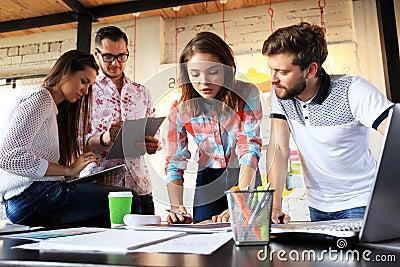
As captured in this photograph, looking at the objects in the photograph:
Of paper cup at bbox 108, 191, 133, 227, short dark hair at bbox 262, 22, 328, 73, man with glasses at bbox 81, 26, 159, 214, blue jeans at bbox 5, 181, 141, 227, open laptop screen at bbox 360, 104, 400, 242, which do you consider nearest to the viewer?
open laptop screen at bbox 360, 104, 400, 242

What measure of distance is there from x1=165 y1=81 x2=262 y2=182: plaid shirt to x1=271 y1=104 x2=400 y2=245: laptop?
0.67 m

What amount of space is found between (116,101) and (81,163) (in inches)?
14.1

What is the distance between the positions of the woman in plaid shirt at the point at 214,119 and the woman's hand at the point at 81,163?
11.6 inches

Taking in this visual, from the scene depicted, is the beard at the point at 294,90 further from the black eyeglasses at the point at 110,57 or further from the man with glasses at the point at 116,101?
the black eyeglasses at the point at 110,57

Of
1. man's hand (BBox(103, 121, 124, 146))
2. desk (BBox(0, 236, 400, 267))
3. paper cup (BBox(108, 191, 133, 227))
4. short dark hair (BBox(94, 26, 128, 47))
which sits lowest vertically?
desk (BBox(0, 236, 400, 267))

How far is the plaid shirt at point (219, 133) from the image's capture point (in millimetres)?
1211

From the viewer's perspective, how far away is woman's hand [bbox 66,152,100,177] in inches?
50.1

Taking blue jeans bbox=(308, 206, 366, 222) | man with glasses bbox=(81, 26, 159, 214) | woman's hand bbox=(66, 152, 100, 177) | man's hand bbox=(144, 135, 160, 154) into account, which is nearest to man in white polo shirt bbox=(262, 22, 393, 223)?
blue jeans bbox=(308, 206, 366, 222)

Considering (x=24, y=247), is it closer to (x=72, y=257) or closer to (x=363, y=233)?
(x=72, y=257)

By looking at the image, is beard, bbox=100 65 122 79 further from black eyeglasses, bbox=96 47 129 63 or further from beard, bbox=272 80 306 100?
beard, bbox=272 80 306 100

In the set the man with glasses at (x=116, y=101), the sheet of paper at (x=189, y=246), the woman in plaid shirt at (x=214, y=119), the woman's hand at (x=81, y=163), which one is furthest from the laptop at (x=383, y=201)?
the man with glasses at (x=116, y=101)

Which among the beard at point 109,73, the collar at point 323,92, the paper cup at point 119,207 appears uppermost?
the beard at point 109,73

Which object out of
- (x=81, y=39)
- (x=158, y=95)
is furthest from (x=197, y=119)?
(x=81, y=39)

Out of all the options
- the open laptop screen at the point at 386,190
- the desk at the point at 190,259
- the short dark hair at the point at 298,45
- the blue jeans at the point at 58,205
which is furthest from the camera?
the short dark hair at the point at 298,45
